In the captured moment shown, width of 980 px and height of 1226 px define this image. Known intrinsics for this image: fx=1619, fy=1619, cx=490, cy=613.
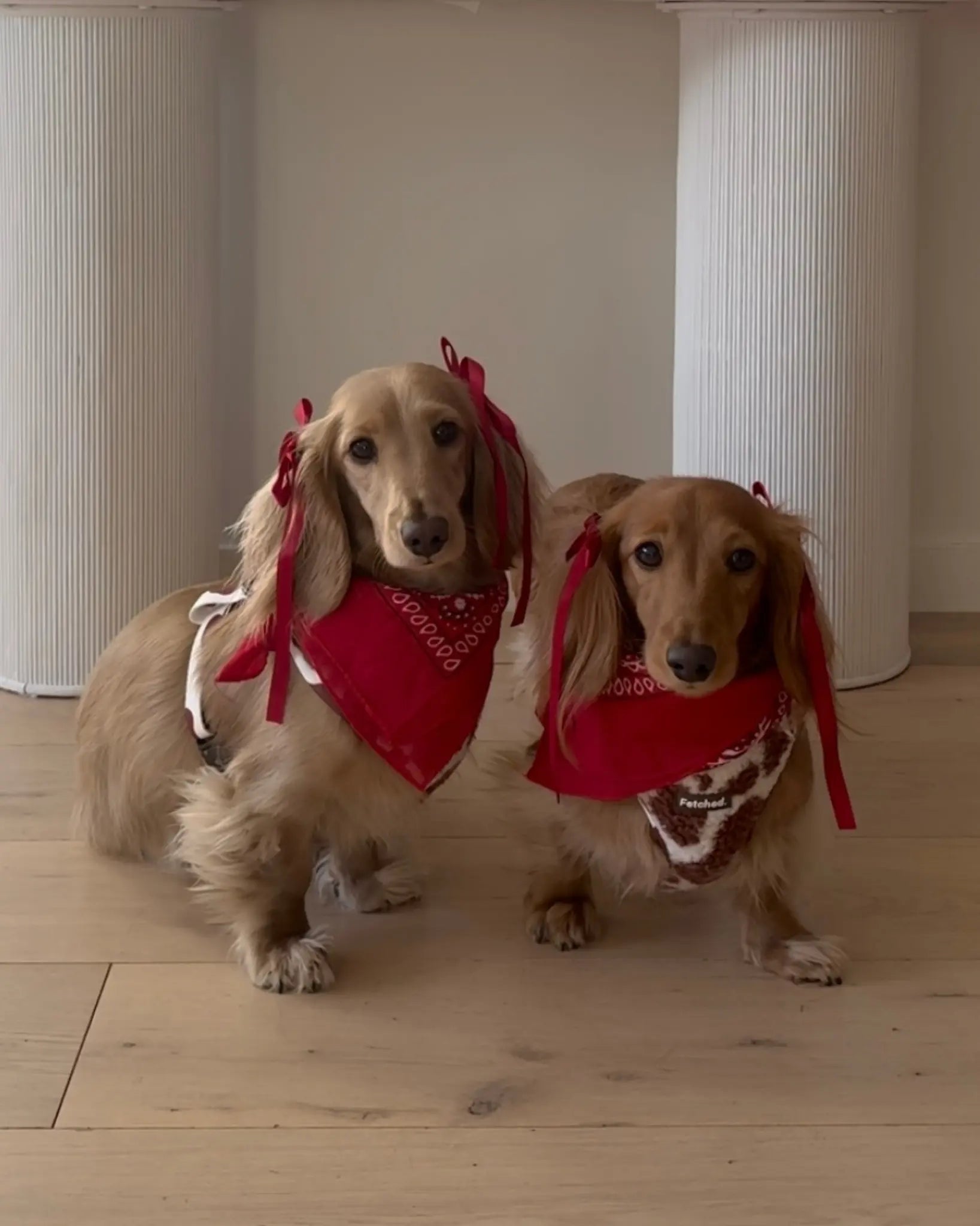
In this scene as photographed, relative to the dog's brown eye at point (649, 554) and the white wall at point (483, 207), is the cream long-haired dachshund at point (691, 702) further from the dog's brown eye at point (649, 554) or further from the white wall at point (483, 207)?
the white wall at point (483, 207)

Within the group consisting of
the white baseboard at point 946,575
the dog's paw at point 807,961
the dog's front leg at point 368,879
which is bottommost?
the dog's paw at point 807,961

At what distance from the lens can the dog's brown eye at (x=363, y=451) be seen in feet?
5.15

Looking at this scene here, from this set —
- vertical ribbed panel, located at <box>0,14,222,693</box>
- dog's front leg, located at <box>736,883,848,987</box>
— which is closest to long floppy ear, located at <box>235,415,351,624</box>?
dog's front leg, located at <box>736,883,848,987</box>

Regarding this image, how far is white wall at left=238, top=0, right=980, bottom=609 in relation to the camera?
2.66 meters

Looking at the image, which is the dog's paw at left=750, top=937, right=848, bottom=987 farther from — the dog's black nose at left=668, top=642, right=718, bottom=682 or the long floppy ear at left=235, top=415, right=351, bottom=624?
the long floppy ear at left=235, top=415, right=351, bottom=624

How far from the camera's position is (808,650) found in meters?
1.57

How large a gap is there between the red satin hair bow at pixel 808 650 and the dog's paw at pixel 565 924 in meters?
0.22

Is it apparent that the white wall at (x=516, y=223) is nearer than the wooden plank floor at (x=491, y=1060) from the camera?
No

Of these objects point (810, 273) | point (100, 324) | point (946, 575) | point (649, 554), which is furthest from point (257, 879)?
point (946, 575)

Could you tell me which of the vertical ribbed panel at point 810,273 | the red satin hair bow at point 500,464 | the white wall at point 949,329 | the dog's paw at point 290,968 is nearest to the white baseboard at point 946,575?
the white wall at point 949,329

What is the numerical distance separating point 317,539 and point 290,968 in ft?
1.41

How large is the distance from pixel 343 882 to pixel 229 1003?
26 cm

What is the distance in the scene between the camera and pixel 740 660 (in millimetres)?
1595

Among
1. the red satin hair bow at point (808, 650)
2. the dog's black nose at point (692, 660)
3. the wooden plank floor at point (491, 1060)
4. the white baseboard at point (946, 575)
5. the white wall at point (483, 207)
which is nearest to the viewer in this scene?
the wooden plank floor at point (491, 1060)
